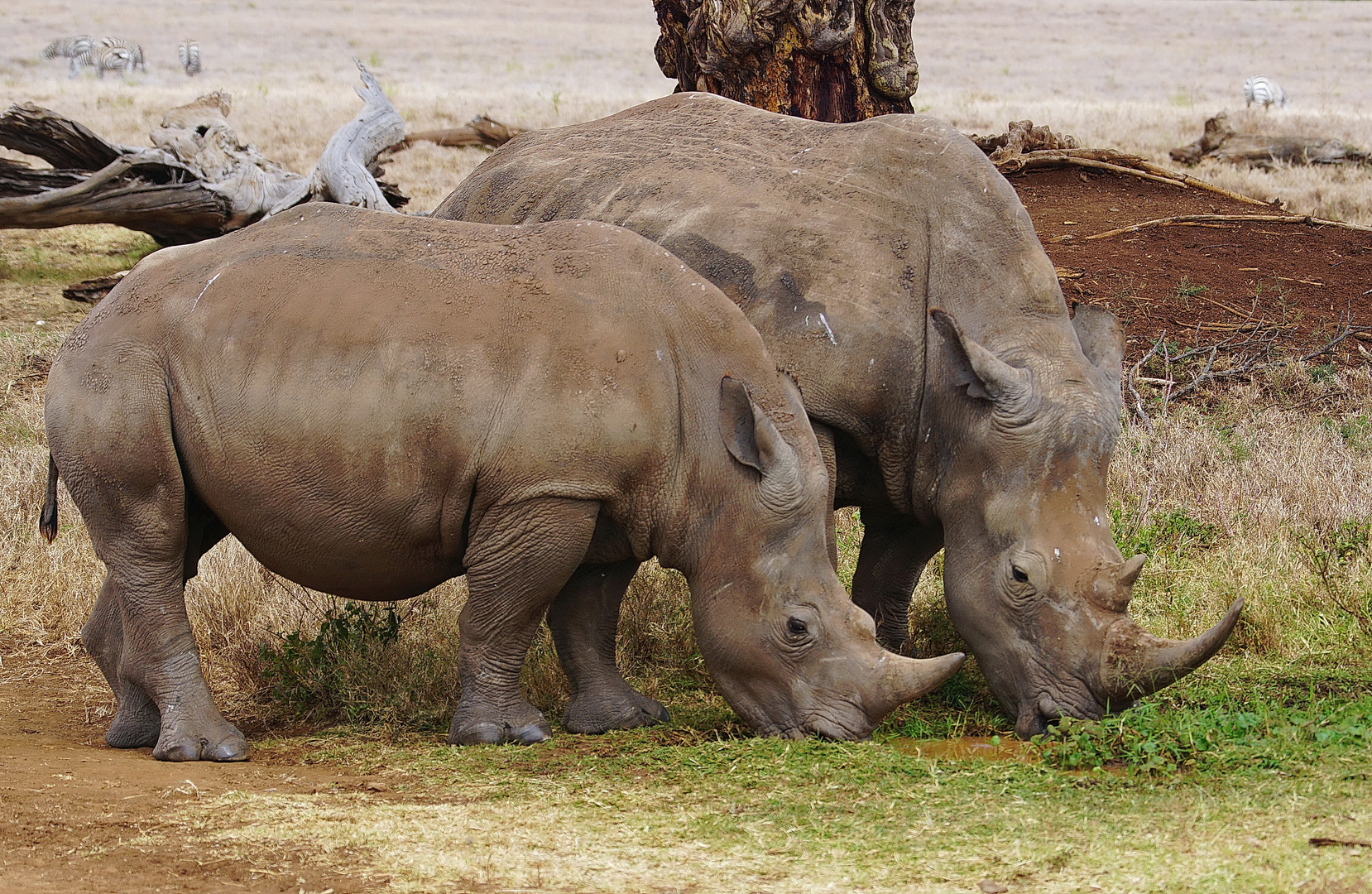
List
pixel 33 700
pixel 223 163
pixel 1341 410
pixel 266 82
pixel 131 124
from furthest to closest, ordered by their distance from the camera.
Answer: pixel 266 82 < pixel 131 124 < pixel 223 163 < pixel 1341 410 < pixel 33 700

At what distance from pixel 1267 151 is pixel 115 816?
1725 centimetres

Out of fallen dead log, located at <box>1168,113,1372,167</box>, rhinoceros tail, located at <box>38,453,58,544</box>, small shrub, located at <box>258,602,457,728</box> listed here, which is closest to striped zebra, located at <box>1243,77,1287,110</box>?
fallen dead log, located at <box>1168,113,1372,167</box>

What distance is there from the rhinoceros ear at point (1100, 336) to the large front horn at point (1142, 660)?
1123mm

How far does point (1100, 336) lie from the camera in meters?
6.12

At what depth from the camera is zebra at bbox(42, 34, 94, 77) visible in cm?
4403

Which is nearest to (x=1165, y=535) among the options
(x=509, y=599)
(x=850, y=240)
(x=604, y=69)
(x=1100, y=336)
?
(x=1100, y=336)

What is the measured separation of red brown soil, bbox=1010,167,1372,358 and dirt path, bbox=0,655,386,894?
6.78 metres

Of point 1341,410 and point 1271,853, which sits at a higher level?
point 1271,853

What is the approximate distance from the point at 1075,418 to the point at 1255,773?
4.83ft

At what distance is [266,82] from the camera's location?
3859 centimetres

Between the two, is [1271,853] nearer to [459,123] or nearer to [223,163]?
[223,163]

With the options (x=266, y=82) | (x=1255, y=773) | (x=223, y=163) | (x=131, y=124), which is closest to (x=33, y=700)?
(x=1255, y=773)

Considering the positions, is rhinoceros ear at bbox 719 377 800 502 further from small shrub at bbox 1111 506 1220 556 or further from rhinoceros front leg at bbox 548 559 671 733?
small shrub at bbox 1111 506 1220 556

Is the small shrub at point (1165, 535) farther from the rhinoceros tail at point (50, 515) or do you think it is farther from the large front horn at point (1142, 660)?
the rhinoceros tail at point (50, 515)
